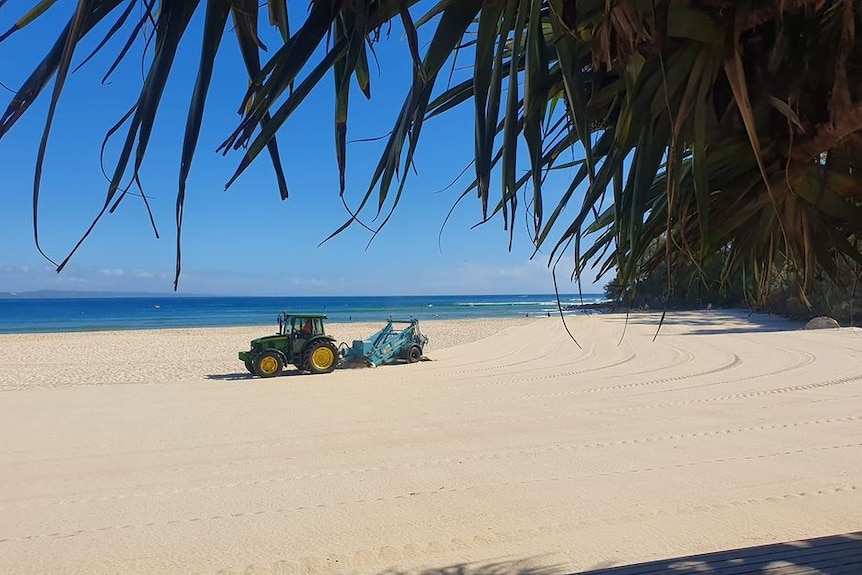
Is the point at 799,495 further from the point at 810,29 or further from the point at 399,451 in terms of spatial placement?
the point at 810,29

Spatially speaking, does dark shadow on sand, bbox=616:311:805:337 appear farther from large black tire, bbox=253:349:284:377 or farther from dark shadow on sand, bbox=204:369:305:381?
large black tire, bbox=253:349:284:377

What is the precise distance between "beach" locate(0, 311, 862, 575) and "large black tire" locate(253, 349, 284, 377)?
1.46m

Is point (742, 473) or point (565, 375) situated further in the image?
point (565, 375)

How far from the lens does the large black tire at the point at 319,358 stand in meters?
13.0

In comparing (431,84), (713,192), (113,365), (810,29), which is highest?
(810,29)

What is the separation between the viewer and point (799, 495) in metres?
4.56

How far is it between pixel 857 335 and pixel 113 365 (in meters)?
19.5

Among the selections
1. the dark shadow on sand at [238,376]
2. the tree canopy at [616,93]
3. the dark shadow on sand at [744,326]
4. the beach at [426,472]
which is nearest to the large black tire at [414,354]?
the dark shadow on sand at [238,376]

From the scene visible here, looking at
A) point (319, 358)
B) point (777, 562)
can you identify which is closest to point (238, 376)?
point (319, 358)

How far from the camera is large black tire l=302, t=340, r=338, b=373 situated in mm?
13039

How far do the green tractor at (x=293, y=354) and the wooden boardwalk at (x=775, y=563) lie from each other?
11.0 metres

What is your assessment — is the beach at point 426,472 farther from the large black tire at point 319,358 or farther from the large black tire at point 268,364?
the large black tire at point 319,358

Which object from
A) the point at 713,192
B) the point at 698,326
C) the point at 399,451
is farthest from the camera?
the point at 698,326

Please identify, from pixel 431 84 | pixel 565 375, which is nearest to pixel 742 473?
pixel 431 84
